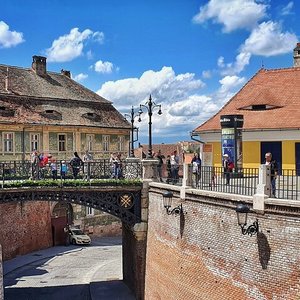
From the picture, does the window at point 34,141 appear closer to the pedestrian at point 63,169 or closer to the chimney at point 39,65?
the chimney at point 39,65

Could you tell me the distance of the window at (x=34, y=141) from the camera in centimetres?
3841

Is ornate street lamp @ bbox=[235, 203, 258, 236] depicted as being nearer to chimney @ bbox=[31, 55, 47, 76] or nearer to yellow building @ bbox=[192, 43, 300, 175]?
yellow building @ bbox=[192, 43, 300, 175]

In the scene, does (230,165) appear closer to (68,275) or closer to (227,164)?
(227,164)

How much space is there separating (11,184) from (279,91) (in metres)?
13.0

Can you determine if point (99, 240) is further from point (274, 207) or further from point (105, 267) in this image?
point (274, 207)

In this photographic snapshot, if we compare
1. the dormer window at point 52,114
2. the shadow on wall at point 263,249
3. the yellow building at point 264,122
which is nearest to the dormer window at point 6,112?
the dormer window at point 52,114

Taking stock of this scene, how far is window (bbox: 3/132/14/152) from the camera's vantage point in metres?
37.0

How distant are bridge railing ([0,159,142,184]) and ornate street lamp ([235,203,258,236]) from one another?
897 cm

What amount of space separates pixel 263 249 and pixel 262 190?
154 cm

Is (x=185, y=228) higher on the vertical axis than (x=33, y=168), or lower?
lower

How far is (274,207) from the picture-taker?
13.7 meters

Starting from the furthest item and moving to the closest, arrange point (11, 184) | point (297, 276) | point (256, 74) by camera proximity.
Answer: point (256, 74) < point (11, 184) < point (297, 276)

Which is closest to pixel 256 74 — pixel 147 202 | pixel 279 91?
pixel 279 91

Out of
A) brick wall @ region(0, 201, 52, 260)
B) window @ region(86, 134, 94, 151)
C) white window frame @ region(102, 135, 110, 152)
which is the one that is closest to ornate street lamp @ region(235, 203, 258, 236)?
brick wall @ region(0, 201, 52, 260)
